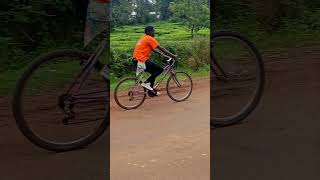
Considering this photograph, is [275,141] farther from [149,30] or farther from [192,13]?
[192,13]

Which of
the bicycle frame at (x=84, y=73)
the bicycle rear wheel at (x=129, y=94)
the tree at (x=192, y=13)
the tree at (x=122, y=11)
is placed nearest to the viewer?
the bicycle frame at (x=84, y=73)

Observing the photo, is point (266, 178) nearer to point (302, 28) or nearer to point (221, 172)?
point (221, 172)

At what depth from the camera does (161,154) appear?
4195 millimetres

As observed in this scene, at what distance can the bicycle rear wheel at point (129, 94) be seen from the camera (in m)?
6.73

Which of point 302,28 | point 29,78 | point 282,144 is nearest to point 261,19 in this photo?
point 302,28

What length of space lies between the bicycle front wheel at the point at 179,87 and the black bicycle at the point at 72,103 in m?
2.54

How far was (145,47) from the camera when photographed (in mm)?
6965

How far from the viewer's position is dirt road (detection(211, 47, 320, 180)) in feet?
12.1

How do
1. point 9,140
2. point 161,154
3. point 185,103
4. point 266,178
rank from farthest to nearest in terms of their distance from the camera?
point 185,103
point 9,140
point 161,154
point 266,178

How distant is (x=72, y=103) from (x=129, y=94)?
2.68 m

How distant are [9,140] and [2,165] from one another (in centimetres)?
74

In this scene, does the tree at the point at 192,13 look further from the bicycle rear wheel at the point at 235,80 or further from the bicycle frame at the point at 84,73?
the bicycle frame at the point at 84,73

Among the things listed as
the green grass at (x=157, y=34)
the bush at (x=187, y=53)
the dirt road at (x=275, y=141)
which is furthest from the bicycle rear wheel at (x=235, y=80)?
the bush at (x=187, y=53)

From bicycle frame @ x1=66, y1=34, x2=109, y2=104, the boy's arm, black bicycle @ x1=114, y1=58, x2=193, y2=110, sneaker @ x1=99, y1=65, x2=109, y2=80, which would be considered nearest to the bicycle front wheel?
black bicycle @ x1=114, y1=58, x2=193, y2=110
